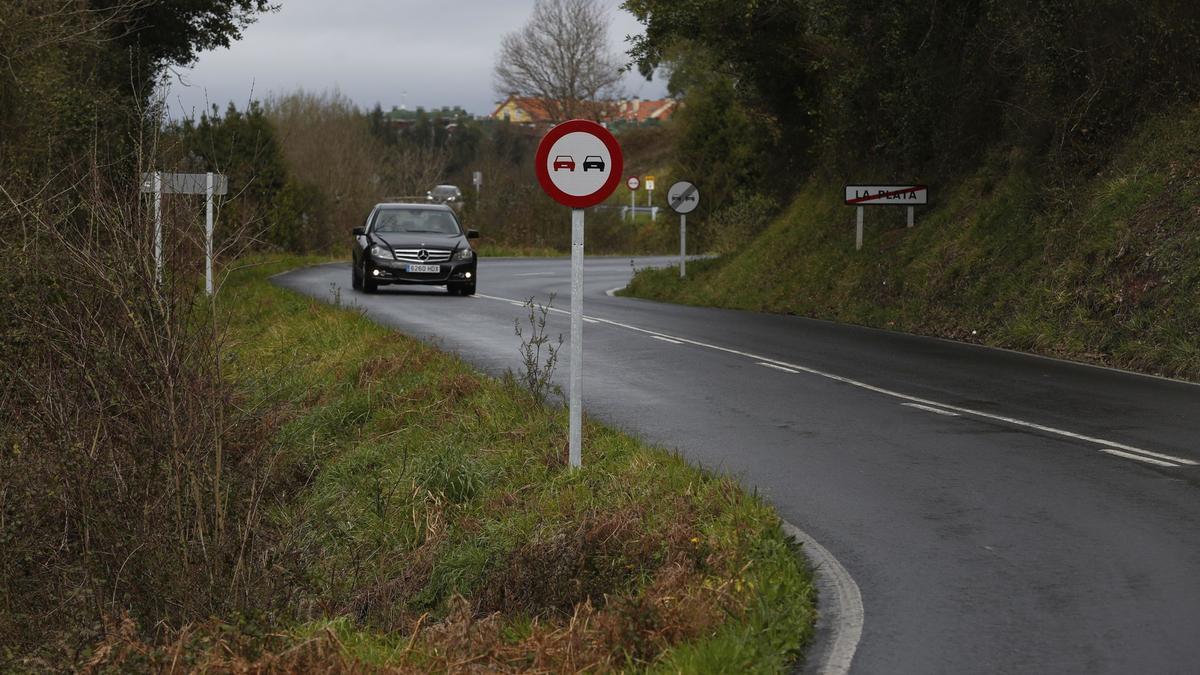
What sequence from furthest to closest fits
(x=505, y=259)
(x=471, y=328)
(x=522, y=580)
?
(x=505, y=259) < (x=471, y=328) < (x=522, y=580)

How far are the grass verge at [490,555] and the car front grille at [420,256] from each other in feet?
45.5

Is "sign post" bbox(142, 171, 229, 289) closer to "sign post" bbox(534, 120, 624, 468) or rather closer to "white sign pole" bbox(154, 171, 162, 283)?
"white sign pole" bbox(154, 171, 162, 283)

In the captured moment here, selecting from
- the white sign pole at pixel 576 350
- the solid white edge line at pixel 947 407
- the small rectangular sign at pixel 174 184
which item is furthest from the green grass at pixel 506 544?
the solid white edge line at pixel 947 407

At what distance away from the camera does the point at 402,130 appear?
4532 inches

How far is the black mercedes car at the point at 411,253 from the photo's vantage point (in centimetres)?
2883

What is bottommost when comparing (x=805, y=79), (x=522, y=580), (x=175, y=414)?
(x=522, y=580)

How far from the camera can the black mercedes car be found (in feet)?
94.6

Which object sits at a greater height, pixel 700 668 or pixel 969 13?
pixel 969 13

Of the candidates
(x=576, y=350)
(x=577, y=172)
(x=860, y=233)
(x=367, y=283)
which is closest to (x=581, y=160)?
(x=577, y=172)

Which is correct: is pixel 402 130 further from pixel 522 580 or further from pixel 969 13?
pixel 522 580

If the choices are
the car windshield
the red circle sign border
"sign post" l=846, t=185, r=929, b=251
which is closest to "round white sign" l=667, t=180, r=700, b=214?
the car windshield

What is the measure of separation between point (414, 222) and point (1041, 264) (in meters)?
13.6

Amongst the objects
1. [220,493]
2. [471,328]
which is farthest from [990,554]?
[471,328]

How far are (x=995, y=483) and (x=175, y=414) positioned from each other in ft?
16.6
